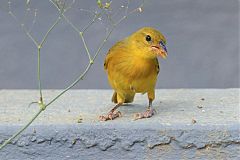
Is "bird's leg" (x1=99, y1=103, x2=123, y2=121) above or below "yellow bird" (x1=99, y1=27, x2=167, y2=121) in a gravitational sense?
below

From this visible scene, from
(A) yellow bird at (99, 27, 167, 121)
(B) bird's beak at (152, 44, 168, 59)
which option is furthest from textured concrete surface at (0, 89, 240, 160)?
(B) bird's beak at (152, 44, 168, 59)

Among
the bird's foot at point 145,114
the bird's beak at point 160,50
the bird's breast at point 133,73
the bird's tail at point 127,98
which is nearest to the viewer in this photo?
the bird's beak at point 160,50

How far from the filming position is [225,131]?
3975 mm

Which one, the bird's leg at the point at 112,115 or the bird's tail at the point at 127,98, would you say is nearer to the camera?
the bird's leg at the point at 112,115

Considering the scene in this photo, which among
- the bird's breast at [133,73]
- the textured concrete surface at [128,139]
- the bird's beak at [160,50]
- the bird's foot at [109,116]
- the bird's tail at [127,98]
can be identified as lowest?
the textured concrete surface at [128,139]

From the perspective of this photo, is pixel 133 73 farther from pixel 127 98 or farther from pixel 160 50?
pixel 127 98

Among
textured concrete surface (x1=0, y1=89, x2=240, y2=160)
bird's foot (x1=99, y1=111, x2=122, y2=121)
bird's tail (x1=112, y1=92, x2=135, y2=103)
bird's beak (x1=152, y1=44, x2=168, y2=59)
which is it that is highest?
bird's beak (x1=152, y1=44, x2=168, y2=59)

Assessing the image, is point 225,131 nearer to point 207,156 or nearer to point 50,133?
point 207,156

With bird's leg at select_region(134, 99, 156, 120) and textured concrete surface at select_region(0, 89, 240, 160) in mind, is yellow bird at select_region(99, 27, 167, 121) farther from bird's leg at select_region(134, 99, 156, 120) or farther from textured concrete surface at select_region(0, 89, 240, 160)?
textured concrete surface at select_region(0, 89, 240, 160)

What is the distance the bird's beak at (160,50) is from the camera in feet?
13.0

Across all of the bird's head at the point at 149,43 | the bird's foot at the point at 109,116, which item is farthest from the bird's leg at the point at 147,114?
the bird's head at the point at 149,43

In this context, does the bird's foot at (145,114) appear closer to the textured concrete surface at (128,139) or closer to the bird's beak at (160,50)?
the textured concrete surface at (128,139)

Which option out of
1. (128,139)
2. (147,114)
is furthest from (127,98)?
(128,139)

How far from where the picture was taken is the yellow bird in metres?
4.04
